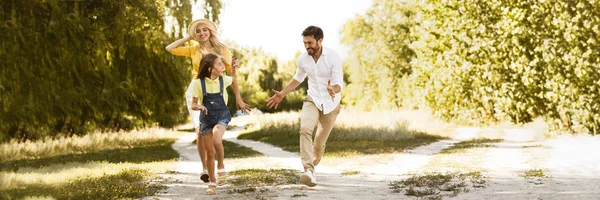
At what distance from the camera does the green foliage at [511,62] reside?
2011 cm

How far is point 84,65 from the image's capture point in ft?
60.4

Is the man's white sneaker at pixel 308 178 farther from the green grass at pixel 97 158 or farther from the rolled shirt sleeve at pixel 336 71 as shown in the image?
the green grass at pixel 97 158

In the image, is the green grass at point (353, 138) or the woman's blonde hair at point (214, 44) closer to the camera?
the woman's blonde hair at point (214, 44)

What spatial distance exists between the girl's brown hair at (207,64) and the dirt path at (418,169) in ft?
5.13

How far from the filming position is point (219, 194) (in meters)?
8.59

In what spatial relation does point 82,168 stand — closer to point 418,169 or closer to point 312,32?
point 418,169

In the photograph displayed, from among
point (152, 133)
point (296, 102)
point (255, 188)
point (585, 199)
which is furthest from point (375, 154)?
point (296, 102)

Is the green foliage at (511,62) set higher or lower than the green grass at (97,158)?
higher

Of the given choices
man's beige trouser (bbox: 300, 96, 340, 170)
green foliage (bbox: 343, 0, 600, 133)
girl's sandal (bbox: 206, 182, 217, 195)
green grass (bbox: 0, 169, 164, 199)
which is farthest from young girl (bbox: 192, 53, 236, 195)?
green foliage (bbox: 343, 0, 600, 133)

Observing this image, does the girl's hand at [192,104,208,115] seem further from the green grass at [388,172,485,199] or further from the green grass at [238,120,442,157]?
the green grass at [238,120,442,157]

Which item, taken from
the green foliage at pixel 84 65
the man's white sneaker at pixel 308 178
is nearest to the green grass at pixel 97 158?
the green foliage at pixel 84 65

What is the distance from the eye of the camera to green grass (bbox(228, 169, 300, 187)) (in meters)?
9.74

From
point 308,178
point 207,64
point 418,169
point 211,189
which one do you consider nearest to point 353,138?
point 418,169

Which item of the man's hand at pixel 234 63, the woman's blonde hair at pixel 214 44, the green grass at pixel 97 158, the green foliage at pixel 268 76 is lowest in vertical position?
the green grass at pixel 97 158
